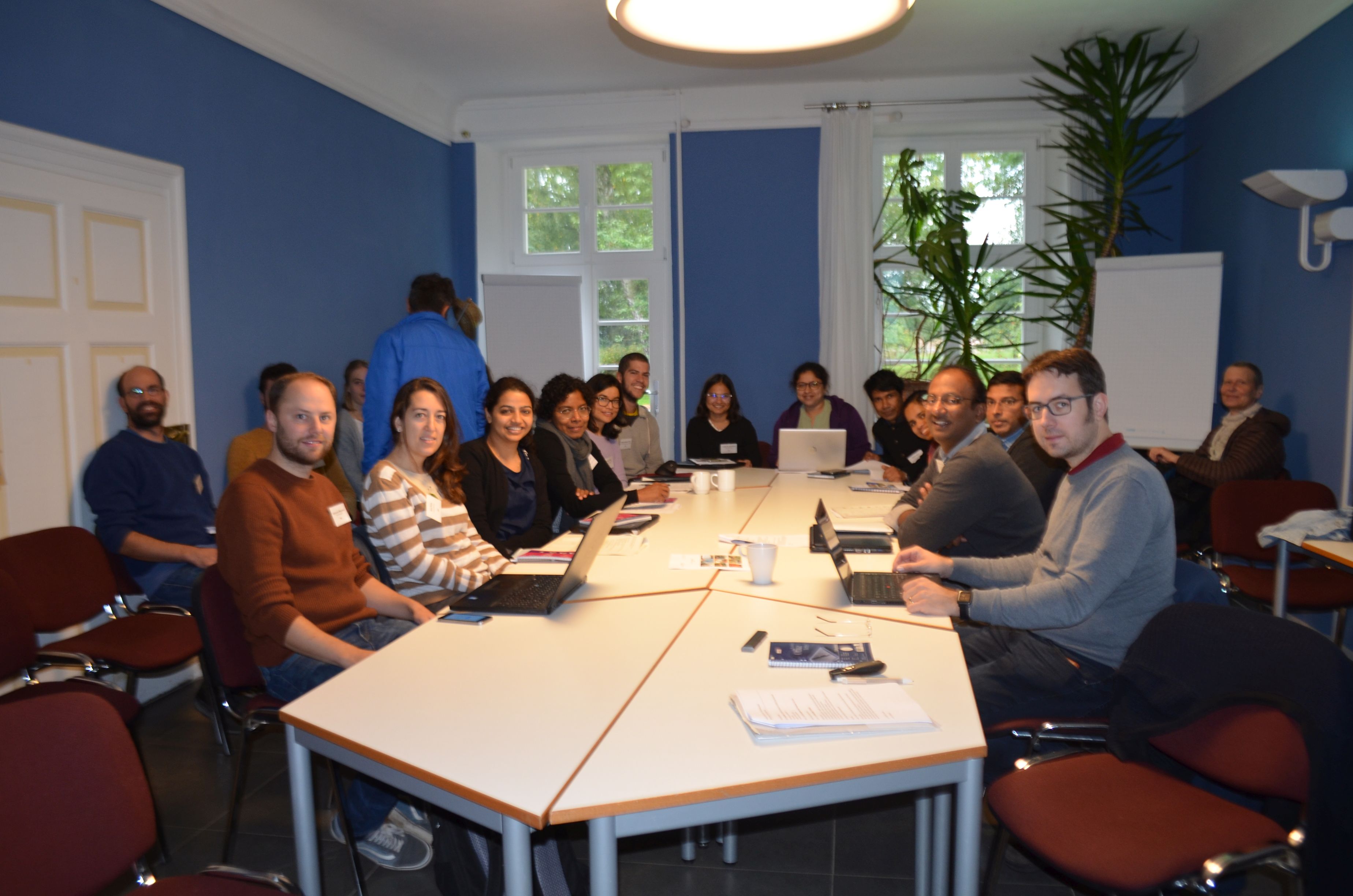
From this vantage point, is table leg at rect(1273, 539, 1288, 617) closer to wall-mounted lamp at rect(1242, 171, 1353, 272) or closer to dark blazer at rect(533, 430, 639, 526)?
wall-mounted lamp at rect(1242, 171, 1353, 272)

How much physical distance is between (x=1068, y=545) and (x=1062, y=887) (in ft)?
3.03

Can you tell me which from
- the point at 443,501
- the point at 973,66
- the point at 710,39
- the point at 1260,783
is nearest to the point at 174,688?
the point at 443,501

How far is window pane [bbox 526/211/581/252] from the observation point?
693 cm

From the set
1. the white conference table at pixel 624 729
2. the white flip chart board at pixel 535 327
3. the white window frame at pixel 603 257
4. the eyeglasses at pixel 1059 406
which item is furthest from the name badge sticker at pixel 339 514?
the white window frame at pixel 603 257

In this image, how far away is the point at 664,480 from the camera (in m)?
4.74

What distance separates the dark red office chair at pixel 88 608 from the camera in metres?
2.78

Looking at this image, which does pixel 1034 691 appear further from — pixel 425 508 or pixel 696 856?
pixel 425 508

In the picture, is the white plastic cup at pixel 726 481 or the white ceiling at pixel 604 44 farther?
the white ceiling at pixel 604 44

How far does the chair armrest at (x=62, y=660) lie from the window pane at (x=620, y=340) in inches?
183

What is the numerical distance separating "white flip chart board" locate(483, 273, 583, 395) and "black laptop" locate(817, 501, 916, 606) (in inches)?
166

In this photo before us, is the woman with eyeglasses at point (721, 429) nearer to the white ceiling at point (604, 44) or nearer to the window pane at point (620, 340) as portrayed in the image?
the window pane at point (620, 340)

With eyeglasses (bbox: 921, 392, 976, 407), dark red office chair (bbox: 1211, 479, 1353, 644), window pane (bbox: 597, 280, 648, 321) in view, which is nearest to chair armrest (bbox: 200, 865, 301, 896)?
eyeglasses (bbox: 921, 392, 976, 407)

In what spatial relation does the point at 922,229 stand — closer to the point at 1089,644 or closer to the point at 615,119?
the point at 615,119

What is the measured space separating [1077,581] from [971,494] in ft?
2.28
